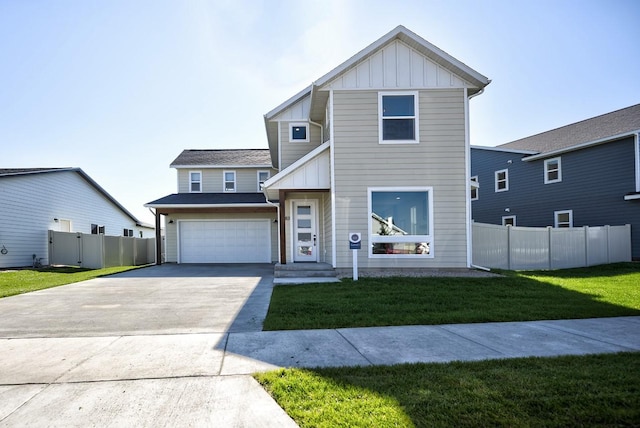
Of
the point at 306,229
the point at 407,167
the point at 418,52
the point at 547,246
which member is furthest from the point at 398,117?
the point at 547,246

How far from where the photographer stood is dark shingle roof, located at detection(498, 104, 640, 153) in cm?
Result: 1781

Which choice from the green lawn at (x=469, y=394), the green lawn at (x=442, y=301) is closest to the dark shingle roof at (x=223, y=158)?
the green lawn at (x=442, y=301)

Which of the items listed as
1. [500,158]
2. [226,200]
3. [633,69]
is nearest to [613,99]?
[500,158]

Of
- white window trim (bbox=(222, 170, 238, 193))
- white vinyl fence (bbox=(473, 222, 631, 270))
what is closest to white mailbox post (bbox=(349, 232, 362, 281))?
white vinyl fence (bbox=(473, 222, 631, 270))

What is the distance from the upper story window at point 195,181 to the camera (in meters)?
21.2

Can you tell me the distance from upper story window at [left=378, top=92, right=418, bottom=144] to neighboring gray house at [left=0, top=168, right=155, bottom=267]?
15.2 m

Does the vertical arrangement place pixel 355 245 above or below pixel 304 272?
above

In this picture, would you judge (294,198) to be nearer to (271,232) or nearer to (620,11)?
(271,232)

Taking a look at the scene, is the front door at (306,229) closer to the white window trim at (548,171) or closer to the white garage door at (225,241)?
the white garage door at (225,241)

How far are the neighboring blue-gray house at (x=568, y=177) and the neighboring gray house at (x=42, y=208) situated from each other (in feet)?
65.9

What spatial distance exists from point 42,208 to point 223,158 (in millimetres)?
8683

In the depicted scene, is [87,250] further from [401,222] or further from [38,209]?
[401,222]

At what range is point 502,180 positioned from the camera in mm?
23234

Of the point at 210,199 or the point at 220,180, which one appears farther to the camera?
the point at 220,180
